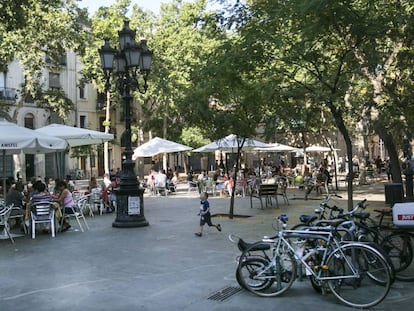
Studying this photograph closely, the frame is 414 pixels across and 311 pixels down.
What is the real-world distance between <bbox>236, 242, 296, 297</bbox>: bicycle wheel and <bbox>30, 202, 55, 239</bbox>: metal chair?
612 centimetres

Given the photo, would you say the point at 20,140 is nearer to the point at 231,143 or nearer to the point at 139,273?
the point at 139,273

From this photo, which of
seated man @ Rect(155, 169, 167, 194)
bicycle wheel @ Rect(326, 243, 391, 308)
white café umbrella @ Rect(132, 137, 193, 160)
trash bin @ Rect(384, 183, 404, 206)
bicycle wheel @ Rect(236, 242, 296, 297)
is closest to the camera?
bicycle wheel @ Rect(326, 243, 391, 308)

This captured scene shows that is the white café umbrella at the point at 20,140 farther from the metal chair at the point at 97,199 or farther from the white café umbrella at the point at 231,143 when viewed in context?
the white café umbrella at the point at 231,143

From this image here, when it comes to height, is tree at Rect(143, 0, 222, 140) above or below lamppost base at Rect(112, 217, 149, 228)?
above

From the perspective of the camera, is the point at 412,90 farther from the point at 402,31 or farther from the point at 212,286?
the point at 212,286

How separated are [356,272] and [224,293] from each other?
5.30 feet

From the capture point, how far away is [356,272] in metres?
5.61

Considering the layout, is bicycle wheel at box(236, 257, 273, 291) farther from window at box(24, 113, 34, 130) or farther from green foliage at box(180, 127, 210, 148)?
window at box(24, 113, 34, 130)

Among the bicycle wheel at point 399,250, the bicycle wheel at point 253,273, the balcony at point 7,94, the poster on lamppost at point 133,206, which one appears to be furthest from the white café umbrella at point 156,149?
the bicycle wheel at point 253,273

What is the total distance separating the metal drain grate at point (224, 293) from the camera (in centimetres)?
595

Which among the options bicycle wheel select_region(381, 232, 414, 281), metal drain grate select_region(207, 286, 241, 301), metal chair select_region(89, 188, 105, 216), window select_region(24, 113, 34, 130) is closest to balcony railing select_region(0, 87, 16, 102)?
window select_region(24, 113, 34, 130)

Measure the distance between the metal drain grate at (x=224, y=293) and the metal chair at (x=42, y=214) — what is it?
19.2 feet

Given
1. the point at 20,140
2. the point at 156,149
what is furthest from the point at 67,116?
the point at 20,140

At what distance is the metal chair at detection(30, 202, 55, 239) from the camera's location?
1086 centimetres
